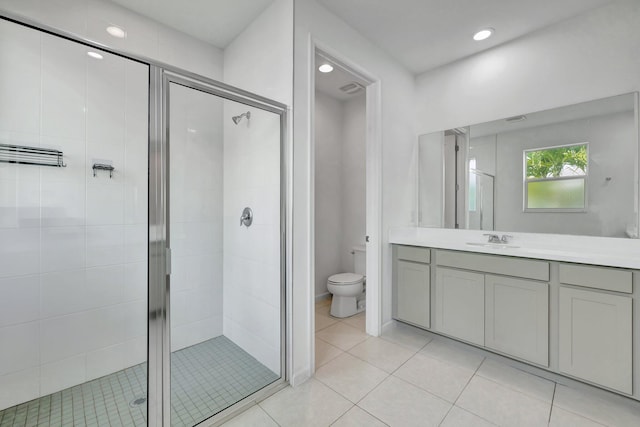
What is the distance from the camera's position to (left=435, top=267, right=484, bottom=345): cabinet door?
7.06 ft

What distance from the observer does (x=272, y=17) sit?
6.37 ft

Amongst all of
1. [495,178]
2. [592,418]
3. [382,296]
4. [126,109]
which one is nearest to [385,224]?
[382,296]

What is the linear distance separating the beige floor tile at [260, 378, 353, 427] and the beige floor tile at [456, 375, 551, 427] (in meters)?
0.74

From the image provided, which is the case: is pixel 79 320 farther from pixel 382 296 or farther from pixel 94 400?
pixel 382 296

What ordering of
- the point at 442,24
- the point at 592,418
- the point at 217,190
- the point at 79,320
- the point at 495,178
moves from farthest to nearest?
the point at 495,178 < the point at 442,24 < the point at 217,190 < the point at 79,320 < the point at 592,418

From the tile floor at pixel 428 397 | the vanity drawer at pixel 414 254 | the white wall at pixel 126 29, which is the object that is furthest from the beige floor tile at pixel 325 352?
the white wall at pixel 126 29

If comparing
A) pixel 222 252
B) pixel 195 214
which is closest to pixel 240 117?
pixel 195 214

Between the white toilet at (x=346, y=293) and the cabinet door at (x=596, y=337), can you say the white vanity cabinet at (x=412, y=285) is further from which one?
the cabinet door at (x=596, y=337)

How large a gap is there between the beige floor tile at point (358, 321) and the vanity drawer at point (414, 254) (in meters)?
0.79

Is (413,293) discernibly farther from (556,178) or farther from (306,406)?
(556,178)

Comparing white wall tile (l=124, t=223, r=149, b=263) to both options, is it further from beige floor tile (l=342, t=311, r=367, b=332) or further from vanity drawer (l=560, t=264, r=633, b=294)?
vanity drawer (l=560, t=264, r=633, b=294)

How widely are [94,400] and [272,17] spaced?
8.69 ft

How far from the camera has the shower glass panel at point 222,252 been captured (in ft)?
5.04

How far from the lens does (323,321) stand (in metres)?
2.90
